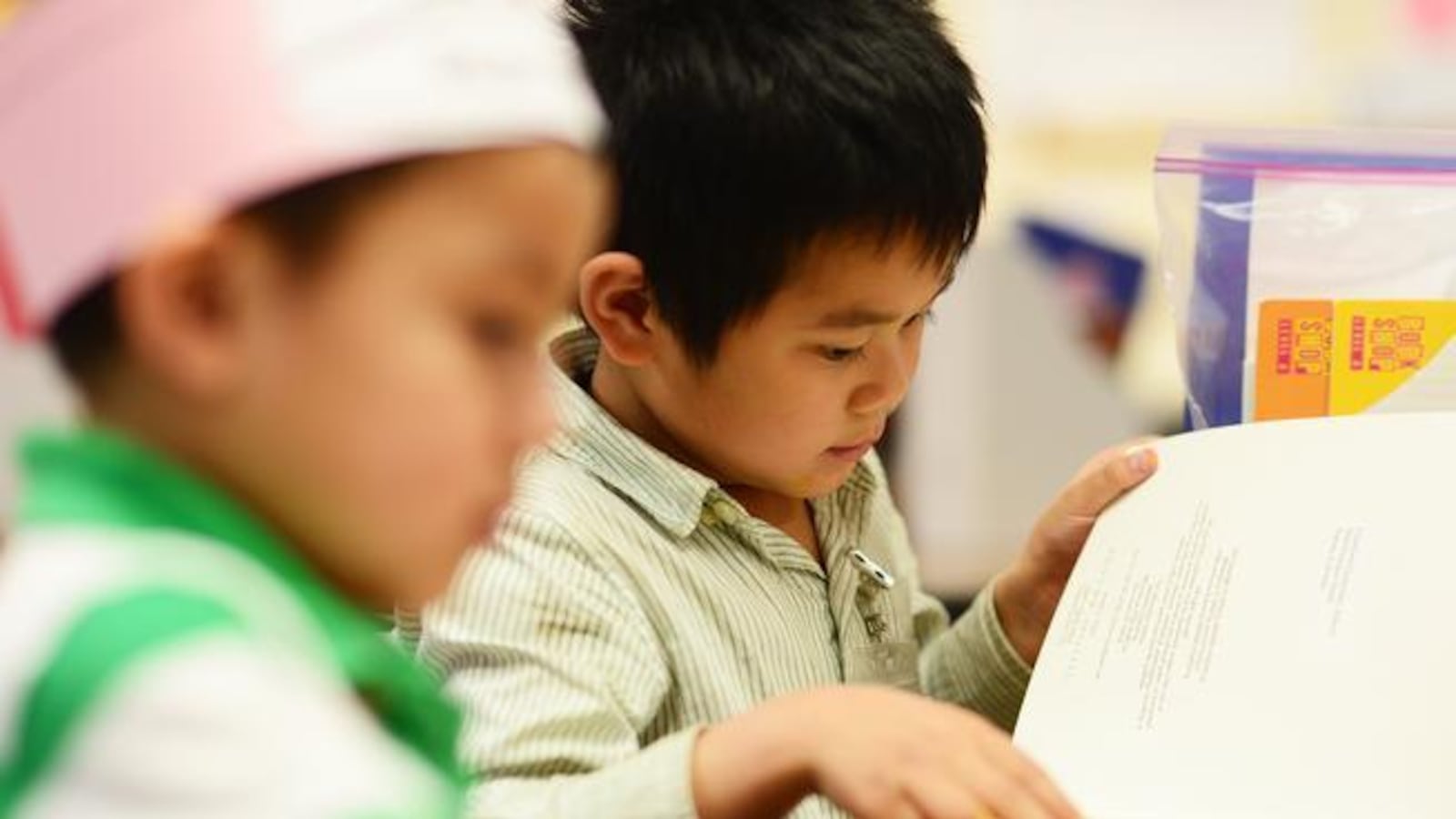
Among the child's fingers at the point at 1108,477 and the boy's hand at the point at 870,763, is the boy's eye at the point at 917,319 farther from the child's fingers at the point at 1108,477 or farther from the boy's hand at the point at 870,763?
the boy's hand at the point at 870,763

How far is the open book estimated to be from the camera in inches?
26.9

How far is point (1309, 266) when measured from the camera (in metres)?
0.89

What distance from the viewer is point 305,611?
0.41 m

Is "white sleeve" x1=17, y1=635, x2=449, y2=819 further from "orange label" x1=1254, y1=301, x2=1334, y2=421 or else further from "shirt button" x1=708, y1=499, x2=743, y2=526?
"orange label" x1=1254, y1=301, x2=1334, y2=421

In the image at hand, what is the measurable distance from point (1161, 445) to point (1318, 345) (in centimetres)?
9

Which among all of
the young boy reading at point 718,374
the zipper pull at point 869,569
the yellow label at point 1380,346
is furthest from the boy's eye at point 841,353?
the yellow label at point 1380,346

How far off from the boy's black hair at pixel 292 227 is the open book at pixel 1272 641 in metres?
0.39

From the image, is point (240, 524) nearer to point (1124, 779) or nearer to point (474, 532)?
point (474, 532)

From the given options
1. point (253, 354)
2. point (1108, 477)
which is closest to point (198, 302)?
point (253, 354)

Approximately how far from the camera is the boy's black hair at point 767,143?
77 cm

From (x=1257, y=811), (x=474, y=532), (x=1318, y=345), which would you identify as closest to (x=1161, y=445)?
(x=1318, y=345)

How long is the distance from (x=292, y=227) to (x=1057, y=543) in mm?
580

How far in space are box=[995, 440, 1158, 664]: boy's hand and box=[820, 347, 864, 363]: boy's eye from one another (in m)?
0.13

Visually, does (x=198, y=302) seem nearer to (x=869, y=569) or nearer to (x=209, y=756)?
(x=209, y=756)
